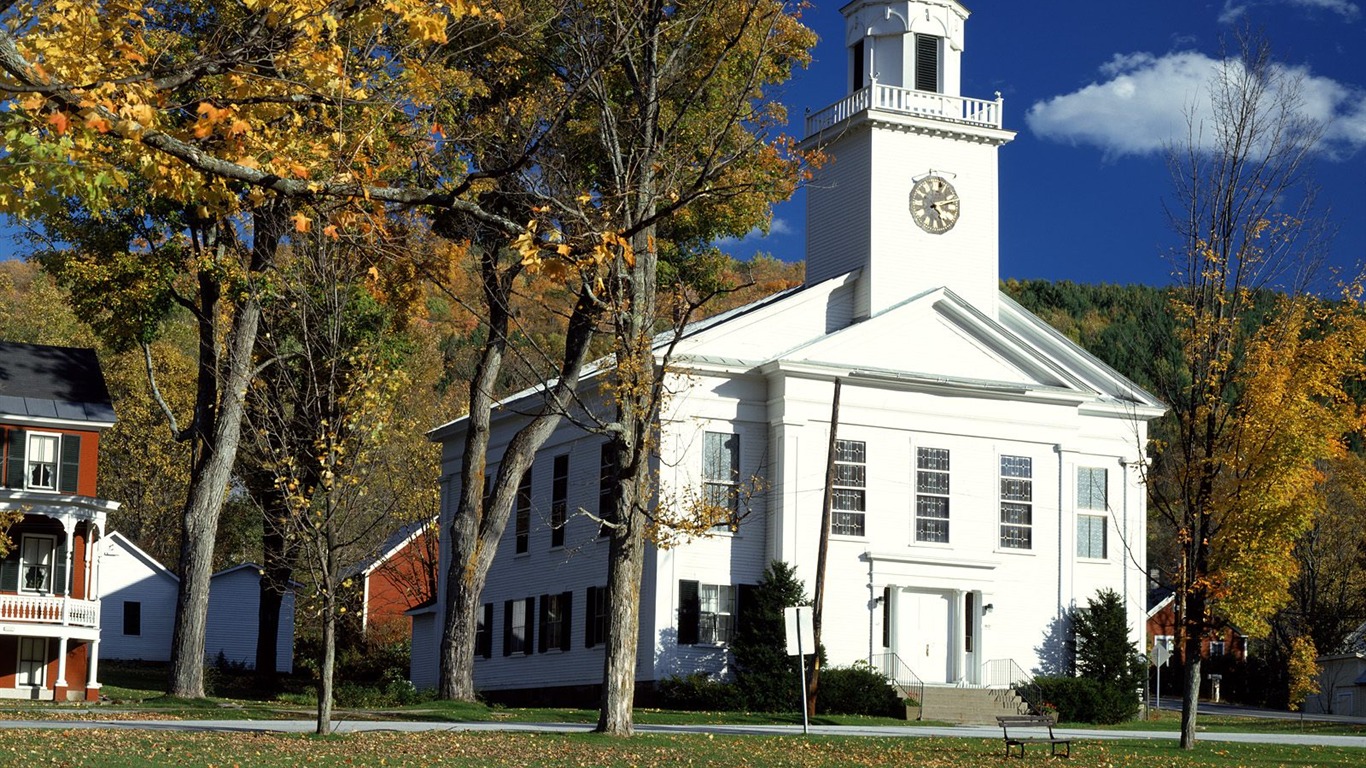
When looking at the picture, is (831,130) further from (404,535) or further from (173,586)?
(173,586)

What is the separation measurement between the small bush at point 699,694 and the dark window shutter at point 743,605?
4.42 feet

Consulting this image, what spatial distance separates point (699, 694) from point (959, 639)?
698 cm

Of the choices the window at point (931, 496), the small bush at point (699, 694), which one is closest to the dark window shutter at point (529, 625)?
the small bush at point (699, 694)

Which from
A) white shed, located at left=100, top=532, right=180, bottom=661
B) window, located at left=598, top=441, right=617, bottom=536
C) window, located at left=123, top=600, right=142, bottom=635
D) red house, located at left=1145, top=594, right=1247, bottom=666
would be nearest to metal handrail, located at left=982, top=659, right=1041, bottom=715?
window, located at left=598, top=441, right=617, bottom=536

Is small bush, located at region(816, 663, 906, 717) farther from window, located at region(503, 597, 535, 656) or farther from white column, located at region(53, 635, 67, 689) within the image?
white column, located at region(53, 635, 67, 689)

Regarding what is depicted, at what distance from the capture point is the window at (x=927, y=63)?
4325 cm

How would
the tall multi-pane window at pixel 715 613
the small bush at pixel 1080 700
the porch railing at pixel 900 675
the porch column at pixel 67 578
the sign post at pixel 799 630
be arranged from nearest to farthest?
the sign post at pixel 799 630
the porch railing at pixel 900 675
the small bush at pixel 1080 700
the tall multi-pane window at pixel 715 613
the porch column at pixel 67 578

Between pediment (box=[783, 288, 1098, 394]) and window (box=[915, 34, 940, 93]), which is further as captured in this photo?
window (box=[915, 34, 940, 93])

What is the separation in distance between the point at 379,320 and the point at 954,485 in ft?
45.6

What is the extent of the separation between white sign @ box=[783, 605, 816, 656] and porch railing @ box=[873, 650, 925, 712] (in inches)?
393

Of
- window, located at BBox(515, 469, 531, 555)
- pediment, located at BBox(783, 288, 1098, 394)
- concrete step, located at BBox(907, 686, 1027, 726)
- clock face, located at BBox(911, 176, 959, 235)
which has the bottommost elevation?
concrete step, located at BBox(907, 686, 1027, 726)

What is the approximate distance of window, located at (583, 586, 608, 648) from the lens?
1535 inches

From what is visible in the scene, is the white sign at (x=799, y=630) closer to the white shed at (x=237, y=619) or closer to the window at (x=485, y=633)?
the window at (x=485, y=633)

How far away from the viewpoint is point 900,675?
3831cm
